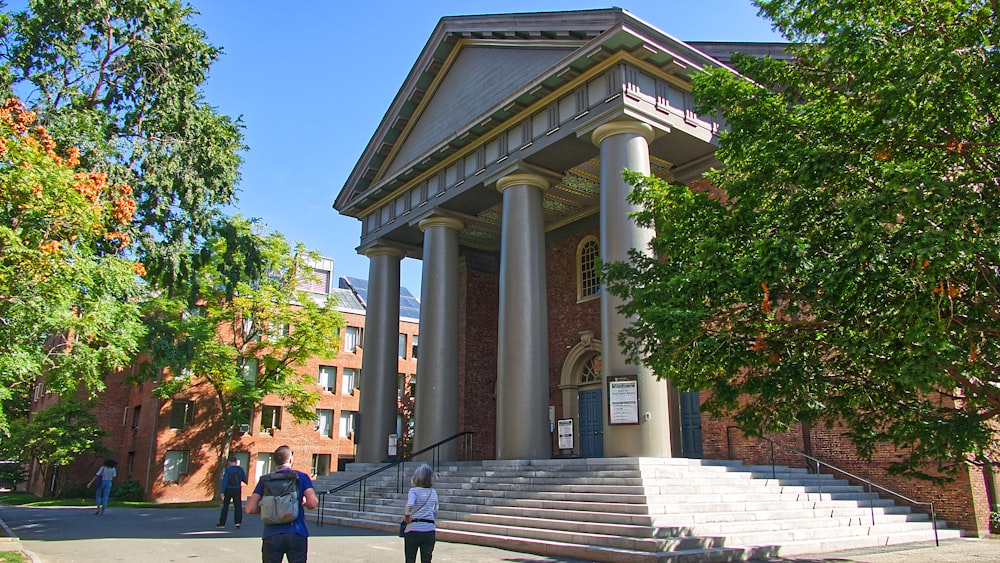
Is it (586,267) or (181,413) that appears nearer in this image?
(586,267)

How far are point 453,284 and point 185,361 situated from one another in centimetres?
732

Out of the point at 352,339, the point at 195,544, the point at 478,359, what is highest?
the point at 352,339

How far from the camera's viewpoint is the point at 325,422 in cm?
4203

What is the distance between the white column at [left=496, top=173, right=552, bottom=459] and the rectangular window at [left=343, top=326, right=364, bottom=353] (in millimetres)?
27661

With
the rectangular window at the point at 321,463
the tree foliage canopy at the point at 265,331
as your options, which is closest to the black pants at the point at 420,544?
the tree foliage canopy at the point at 265,331

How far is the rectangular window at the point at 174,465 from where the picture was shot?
36000 millimetres

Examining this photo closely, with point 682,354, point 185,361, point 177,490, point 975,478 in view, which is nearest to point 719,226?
point 682,354

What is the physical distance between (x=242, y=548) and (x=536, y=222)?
10.1 metres

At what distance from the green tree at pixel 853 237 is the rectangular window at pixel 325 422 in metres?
34.6

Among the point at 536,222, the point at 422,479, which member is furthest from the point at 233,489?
the point at 422,479

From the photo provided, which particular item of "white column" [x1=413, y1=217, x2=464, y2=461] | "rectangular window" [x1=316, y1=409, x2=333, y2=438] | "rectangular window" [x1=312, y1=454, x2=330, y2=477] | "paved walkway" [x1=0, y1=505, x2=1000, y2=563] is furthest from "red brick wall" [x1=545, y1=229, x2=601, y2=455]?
"rectangular window" [x1=312, y1=454, x2=330, y2=477]

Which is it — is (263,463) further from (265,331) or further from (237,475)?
(237,475)

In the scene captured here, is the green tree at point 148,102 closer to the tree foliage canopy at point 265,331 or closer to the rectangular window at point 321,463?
the tree foliage canopy at point 265,331

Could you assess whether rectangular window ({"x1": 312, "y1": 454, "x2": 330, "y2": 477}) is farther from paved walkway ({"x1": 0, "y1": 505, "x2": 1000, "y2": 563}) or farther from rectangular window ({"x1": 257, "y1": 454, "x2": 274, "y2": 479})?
paved walkway ({"x1": 0, "y1": 505, "x2": 1000, "y2": 563})
